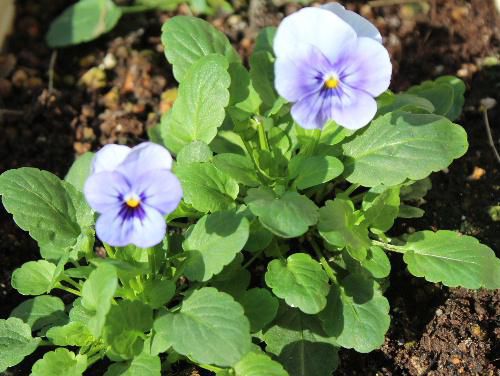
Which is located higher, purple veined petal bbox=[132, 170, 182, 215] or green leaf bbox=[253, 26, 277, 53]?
purple veined petal bbox=[132, 170, 182, 215]

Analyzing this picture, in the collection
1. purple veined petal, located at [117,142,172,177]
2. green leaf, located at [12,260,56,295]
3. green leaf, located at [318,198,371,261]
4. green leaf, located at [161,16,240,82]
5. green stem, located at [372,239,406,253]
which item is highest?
purple veined petal, located at [117,142,172,177]

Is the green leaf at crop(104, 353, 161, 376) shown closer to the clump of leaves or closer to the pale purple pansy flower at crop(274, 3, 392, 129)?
the pale purple pansy flower at crop(274, 3, 392, 129)

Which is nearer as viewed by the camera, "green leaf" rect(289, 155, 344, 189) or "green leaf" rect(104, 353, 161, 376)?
"green leaf" rect(104, 353, 161, 376)

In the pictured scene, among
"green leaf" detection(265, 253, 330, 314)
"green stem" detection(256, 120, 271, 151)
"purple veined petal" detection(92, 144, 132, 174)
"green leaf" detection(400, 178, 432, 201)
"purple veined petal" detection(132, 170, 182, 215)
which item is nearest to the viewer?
"purple veined petal" detection(132, 170, 182, 215)

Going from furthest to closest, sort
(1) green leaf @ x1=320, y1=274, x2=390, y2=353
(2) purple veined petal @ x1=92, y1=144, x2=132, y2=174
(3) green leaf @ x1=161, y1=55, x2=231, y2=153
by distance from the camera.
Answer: (3) green leaf @ x1=161, y1=55, x2=231, y2=153 → (1) green leaf @ x1=320, y1=274, x2=390, y2=353 → (2) purple veined petal @ x1=92, y1=144, x2=132, y2=174

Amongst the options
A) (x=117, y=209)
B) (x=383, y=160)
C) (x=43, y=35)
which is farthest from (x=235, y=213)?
(x=43, y=35)

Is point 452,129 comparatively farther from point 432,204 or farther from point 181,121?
point 181,121

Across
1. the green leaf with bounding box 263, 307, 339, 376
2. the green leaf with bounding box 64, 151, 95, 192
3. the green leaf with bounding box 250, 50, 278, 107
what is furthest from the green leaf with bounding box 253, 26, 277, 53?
the green leaf with bounding box 263, 307, 339, 376
